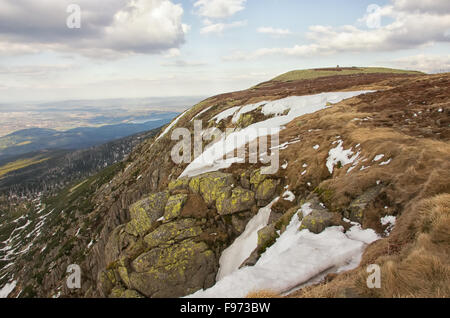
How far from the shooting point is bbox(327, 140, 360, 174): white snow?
60.7 ft

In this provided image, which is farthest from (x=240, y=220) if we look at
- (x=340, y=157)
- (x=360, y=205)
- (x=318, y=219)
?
(x=360, y=205)

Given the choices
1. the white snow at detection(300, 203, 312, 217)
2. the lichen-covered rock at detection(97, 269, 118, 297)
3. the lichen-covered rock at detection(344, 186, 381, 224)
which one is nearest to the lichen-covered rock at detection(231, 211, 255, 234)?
the white snow at detection(300, 203, 312, 217)

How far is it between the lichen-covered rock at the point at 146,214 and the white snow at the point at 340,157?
57.2ft

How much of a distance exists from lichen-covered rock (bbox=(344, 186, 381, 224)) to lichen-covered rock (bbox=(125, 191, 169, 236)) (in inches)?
724

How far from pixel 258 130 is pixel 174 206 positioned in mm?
20210

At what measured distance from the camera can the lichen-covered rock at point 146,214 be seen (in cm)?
2362

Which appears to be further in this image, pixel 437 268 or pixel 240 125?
pixel 240 125

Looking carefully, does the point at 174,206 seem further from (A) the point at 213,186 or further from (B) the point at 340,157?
(B) the point at 340,157
